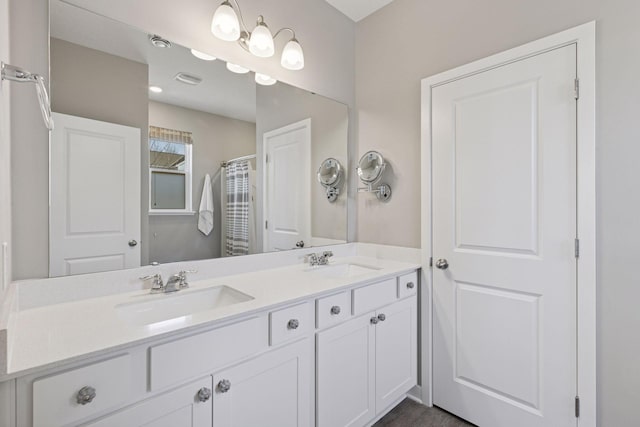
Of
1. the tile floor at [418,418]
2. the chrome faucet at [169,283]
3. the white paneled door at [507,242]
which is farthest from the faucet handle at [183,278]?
the white paneled door at [507,242]

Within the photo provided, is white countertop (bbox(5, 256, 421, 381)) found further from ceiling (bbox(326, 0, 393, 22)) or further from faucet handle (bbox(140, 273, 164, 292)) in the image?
ceiling (bbox(326, 0, 393, 22))

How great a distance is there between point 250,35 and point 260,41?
0.11m

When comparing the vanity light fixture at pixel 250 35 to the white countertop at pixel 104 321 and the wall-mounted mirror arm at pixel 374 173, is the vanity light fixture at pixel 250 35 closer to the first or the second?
the wall-mounted mirror arm at pixel 374 173

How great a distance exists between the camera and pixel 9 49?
1099mm

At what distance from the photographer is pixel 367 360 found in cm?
162

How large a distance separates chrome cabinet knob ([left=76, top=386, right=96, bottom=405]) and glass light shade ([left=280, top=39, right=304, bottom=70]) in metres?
1.80

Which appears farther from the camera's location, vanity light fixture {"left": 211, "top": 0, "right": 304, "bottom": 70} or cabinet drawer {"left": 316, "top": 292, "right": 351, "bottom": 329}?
vanity light fixture {"left": 211, "top": 0, "right": 304, "bottom": 70}

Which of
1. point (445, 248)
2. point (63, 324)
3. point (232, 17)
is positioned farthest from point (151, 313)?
point (445, 248)

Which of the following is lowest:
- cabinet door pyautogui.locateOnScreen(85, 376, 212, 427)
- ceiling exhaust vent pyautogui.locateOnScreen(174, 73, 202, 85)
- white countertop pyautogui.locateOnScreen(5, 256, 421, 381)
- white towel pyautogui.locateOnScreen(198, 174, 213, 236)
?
cabinet door pyautogui.locateOnScreen(85, 376, 212, 427)

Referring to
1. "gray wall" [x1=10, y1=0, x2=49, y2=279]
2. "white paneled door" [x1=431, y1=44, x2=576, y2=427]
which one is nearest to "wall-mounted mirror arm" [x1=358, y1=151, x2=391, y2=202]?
"white paneled door" [x1=431, y1=44, x2=576, y2=427]

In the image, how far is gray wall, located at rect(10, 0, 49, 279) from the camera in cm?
112

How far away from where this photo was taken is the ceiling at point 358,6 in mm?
2217

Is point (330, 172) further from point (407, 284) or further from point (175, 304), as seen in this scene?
point (175, 304)

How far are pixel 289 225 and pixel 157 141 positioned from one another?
92 cm
